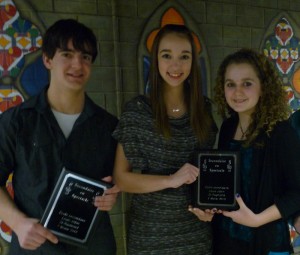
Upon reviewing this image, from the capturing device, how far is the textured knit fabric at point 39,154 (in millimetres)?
1518

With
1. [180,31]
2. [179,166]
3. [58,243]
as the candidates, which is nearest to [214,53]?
[180,31]

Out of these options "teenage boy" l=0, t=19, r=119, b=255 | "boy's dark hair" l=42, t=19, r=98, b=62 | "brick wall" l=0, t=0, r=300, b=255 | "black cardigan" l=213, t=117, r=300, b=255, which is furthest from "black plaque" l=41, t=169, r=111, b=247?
"brick wall" l=0, t=0, r=300, b=255

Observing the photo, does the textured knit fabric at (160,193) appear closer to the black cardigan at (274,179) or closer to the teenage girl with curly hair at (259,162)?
the teenage girl with curly hair at (259,162)

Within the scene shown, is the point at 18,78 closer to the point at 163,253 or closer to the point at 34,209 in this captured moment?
the point at 34,209

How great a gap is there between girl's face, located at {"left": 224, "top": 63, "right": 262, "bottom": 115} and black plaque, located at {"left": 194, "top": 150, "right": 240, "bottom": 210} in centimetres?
27

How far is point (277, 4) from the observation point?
3516mm

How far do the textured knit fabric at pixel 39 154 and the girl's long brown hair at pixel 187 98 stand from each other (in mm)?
347

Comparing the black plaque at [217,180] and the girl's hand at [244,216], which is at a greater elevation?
the black plaque at [217,180]

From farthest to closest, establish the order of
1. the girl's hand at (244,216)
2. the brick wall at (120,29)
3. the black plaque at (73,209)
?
1. the brick wall at (120,29)
2. the girl's hand at (244,216)
3. the black plaque at (73,209)

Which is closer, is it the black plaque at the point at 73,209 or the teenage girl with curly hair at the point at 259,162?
the black plaque at the point at 73,209

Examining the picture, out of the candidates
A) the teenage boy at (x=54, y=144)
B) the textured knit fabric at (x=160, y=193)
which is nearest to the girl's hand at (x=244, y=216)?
the textured knit fabric at (x=160, y=193)

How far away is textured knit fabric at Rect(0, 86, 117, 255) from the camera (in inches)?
59.7

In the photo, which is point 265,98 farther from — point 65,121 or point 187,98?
point 65,121

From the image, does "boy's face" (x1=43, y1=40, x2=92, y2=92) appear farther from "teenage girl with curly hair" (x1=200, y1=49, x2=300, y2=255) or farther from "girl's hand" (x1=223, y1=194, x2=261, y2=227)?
"girl's hand" (x1=223, y1=194, x2=261, y2=227)
